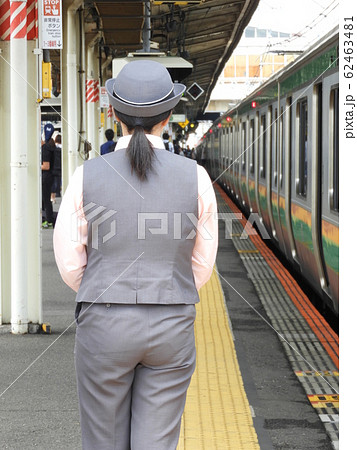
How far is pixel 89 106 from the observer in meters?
19.3

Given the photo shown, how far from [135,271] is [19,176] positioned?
14.4 feet

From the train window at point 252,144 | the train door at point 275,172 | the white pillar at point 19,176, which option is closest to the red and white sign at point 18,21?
the white pillar at point 19,176

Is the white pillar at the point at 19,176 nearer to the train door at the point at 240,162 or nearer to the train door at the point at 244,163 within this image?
the train door at the point at 244,163

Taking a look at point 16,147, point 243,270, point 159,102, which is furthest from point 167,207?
point 243,270

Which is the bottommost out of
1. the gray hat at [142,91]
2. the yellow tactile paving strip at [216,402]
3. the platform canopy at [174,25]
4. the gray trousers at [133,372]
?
the yellow tactile paving strip at [216,402]

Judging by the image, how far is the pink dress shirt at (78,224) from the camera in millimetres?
2947

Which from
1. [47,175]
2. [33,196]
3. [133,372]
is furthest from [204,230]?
[47,175]

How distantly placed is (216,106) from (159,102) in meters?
63.4

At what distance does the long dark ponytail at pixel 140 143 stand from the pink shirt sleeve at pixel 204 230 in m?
0.18

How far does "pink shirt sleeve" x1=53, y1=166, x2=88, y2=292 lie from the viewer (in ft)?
9.66

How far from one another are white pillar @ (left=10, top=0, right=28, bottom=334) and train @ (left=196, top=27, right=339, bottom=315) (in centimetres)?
240

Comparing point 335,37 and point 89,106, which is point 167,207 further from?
point 89,106

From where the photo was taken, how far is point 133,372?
2982mm

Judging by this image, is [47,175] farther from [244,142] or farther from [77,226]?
[77,226]
